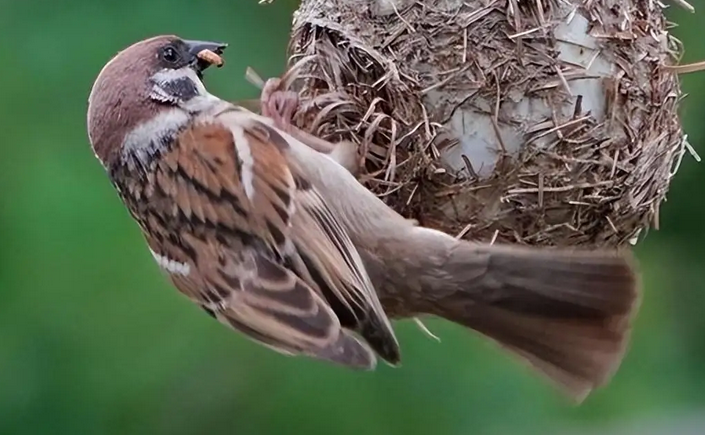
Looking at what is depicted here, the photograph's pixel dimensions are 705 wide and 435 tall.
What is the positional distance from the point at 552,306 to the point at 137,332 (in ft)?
4.44

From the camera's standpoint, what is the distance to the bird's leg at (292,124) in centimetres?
268

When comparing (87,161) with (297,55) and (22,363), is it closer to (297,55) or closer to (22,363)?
(22,363)

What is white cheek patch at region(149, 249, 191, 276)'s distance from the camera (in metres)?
2.77

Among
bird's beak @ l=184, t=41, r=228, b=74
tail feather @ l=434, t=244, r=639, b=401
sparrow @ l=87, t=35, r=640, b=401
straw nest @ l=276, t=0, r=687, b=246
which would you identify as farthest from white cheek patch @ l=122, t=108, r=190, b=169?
tail feather @ l=434, t=244, r=639, b=401

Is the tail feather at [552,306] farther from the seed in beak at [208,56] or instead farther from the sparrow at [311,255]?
the seed in beak at [208,56]

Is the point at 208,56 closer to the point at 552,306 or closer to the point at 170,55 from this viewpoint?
the point at 170,55

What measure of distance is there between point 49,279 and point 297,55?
1.07 metres

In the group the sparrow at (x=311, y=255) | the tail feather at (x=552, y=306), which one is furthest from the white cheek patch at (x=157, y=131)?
the tail feather at (x=552, y=306)

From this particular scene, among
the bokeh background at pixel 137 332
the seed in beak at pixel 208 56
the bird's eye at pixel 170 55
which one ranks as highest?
the bird's eye at pixel 170 55

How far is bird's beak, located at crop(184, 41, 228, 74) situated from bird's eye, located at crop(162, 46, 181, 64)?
0.11ft

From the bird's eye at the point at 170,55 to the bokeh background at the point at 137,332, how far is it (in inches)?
26.4

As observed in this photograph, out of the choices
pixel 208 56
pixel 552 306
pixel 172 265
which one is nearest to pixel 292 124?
pixel 208 56

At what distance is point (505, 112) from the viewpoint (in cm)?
259

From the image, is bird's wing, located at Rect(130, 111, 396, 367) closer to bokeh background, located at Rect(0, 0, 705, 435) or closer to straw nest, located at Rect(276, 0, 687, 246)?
straw nest, located at Rect(276, 0, 687, 246)
